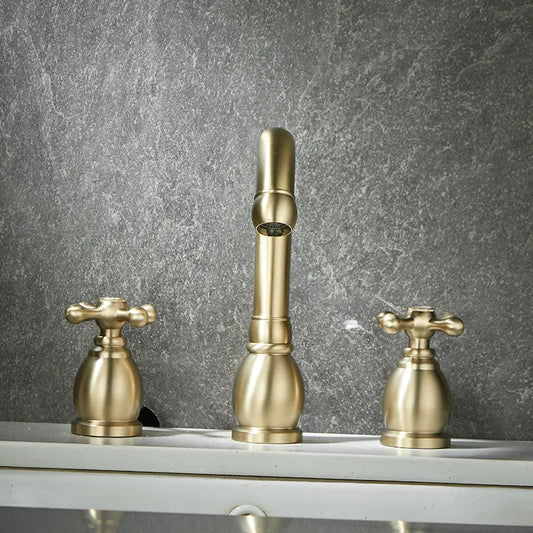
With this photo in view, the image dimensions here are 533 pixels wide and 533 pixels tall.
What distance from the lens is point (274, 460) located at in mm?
890

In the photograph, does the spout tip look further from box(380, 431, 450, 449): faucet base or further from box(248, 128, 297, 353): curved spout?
box(380, 431, 450, 449): faucet base

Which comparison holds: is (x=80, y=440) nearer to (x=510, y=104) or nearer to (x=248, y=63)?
(x=248, y=63)

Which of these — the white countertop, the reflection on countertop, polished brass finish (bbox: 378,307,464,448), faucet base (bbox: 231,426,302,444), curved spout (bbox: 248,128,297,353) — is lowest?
the reflection on countertop

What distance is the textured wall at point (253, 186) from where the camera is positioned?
1.05 metres

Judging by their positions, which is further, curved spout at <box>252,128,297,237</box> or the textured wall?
the textured wall

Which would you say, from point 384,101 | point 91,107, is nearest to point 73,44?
point 91,107

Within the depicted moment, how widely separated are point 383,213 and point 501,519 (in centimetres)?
39

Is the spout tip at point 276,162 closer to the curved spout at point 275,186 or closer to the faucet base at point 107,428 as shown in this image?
the curved spout at point 275,186

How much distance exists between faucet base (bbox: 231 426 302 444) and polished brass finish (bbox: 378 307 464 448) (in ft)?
0.34

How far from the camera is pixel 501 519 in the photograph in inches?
34.6

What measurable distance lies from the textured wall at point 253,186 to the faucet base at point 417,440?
105 mm

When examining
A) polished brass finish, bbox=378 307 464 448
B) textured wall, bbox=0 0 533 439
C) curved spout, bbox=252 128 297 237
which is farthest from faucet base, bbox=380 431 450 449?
curved spout, bbox=252 128 297 237

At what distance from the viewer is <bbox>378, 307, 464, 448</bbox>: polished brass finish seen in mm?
941

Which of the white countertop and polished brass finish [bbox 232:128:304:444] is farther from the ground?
polished brass finish [bbox 232:128:304:444]
